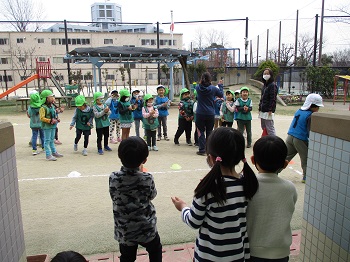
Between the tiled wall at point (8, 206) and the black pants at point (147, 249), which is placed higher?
the tiled wall at point (8, 206)

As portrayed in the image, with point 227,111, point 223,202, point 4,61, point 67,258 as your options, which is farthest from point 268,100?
point 4,61

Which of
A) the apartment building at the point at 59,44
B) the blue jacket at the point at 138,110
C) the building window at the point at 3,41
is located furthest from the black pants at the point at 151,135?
the building window at the point at 3,41

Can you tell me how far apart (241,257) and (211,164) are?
0.55m

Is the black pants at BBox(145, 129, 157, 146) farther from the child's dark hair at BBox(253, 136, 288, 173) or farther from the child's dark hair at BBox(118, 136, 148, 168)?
the child's dark hair at BBox(253, 136, 288, 173)

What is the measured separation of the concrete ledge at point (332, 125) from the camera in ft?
6.52

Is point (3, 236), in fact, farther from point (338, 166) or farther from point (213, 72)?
point (213, 72)

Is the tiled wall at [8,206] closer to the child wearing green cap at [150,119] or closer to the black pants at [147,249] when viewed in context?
the black pants at [147,249]

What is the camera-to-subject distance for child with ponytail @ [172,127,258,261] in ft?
5.50

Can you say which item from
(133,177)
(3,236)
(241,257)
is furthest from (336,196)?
(3,236)

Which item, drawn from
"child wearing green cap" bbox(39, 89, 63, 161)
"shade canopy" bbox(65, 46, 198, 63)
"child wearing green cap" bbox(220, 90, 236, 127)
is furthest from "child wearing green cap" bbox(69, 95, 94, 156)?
"shade canopy" bbox(65, 46, 198, 63)

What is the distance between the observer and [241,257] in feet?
5.74

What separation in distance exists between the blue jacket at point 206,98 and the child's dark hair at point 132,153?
171 inches

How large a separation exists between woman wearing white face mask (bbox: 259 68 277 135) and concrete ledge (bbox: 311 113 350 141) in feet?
13.7

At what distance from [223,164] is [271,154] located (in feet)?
1.07
